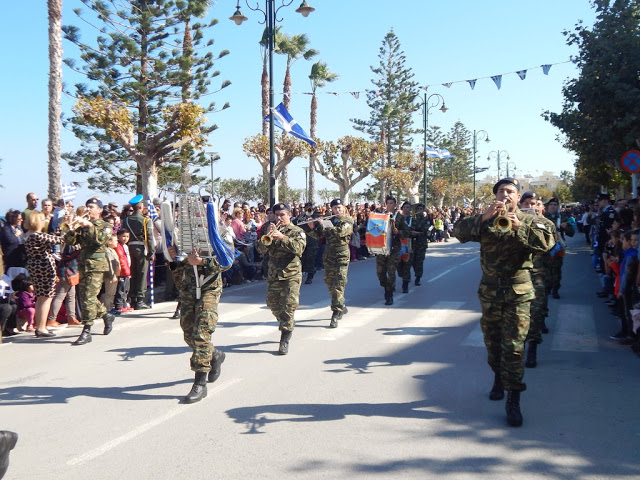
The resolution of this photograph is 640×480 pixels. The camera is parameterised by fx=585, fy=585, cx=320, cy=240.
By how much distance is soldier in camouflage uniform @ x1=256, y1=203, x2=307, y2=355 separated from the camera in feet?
24.0

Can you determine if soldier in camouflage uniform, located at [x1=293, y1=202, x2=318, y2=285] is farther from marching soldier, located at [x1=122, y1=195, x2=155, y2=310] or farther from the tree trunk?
the tree trunk

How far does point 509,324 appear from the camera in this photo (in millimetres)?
4930

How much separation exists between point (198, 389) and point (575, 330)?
19.2 feet

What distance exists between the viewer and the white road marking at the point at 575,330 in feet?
25.0

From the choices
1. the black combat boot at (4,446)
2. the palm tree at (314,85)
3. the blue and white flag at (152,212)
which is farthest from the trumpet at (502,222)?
the palm tree at (314,85)

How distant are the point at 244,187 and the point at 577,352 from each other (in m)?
49.5

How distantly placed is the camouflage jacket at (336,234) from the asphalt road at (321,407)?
130 centimetres

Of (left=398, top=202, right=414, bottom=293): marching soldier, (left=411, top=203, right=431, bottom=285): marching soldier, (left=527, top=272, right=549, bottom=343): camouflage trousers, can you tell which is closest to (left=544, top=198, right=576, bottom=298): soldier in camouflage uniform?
A: (left=527, top=272, right=549, bottom=343): camouflage trousers

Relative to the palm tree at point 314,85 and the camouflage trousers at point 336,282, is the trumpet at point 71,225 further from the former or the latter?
the palm tree at point 314,85

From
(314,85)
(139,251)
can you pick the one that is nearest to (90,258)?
(139,251)

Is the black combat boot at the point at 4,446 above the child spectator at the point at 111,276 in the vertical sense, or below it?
below

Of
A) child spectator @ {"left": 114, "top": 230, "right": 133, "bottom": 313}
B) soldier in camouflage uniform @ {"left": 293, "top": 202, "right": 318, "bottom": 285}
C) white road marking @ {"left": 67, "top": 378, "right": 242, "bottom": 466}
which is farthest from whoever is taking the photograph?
soldier in camouflage uniform @ {"left": 293, "top": 202, "right": 318, "bottom": 285}

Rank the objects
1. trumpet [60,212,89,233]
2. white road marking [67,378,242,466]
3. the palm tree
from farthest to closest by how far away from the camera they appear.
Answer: the palm tree, trumpet [60,212,89,233], white road marking [67,378,242,466]

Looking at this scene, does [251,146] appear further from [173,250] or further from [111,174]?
[173,250]
